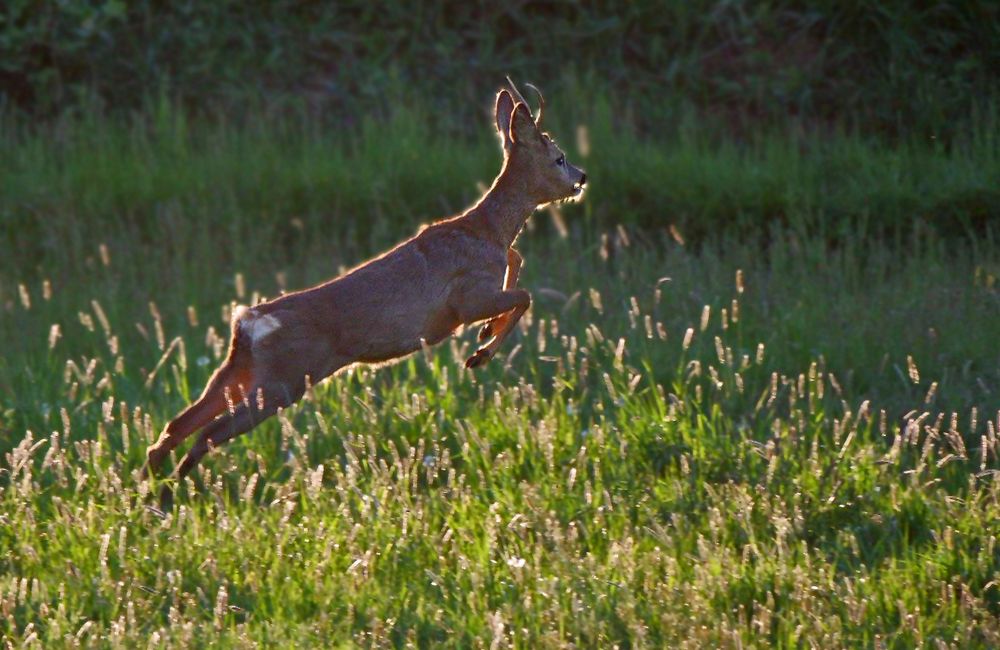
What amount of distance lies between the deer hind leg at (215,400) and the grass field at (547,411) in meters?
0.26

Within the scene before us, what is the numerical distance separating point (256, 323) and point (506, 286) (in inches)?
43.7

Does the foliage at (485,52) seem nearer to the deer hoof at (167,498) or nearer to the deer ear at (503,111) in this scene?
the deer ear at (503,111)

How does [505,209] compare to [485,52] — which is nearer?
[505,209]

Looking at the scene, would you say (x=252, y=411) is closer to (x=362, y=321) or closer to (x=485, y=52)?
(x=362, y=321)

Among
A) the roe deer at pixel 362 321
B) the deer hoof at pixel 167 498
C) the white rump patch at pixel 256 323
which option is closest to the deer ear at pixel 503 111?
the roe deer at pixel 362 321

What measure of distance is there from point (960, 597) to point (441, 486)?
7.18 ft

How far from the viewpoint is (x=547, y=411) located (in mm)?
6465

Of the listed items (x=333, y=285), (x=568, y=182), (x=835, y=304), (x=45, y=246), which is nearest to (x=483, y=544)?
(x=333, y=285)

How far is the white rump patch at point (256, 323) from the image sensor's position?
5.32m

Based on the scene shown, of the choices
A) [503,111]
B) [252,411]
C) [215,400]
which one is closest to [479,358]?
[252,411]

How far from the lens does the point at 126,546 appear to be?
17.9 ft

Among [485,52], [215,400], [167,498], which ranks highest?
[485,52]

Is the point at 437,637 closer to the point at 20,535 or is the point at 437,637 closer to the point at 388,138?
the point at 20,535

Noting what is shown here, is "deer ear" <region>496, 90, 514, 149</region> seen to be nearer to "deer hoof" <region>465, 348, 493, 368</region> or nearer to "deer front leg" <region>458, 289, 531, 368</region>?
"deer front leg" <region>458, 289, 531, 368</region>
